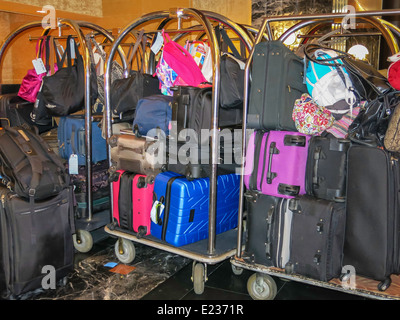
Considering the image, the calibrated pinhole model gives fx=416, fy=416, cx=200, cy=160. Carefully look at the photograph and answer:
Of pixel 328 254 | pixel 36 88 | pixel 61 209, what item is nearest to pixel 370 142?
pixel 328 254

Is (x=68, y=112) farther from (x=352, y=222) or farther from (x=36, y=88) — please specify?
(x=352, y=222)

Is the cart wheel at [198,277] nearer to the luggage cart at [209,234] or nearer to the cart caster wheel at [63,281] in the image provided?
the luggage cart at [209,234]

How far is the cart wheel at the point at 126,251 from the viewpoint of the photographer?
125 inches

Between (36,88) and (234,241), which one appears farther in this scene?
(36,88)

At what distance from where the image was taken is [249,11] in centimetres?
648

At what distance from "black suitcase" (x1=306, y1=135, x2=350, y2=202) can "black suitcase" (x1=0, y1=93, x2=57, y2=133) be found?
2491 millimetres

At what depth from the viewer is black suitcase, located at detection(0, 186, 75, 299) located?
2.55 m

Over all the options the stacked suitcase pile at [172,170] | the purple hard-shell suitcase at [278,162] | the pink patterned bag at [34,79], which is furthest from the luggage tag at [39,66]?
the purple hard-shell suitcase at [278,162]

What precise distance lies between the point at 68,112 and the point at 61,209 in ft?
3.27

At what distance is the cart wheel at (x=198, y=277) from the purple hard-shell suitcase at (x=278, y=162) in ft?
2.14

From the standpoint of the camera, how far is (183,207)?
2.70m

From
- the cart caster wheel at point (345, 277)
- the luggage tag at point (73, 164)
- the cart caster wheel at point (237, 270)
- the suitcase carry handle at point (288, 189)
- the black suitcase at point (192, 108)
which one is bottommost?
the cart caster wheel at point (237, 270)

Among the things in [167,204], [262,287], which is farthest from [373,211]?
[167,204]

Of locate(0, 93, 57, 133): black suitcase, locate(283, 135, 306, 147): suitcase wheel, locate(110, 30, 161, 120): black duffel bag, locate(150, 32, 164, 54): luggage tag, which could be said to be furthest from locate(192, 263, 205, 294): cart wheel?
locate(0, 93, 57, 133): black suitcase
